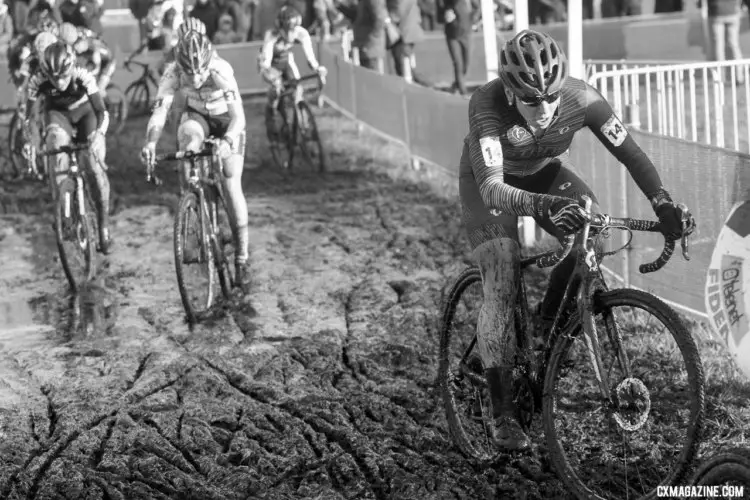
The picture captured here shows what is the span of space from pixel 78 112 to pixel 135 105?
37.9ft

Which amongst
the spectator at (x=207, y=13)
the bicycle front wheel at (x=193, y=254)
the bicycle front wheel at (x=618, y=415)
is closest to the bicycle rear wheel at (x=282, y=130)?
the bicycle front wheel at (x=193, y=254)

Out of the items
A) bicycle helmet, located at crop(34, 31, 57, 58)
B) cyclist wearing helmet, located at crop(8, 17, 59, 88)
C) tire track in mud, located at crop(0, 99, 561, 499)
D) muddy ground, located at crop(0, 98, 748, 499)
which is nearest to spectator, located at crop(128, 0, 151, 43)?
cyclist wearing helmet, located at crop(8, 17, 59, 88)

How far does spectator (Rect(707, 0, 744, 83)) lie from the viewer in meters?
17.5

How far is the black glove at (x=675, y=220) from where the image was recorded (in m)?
5.12

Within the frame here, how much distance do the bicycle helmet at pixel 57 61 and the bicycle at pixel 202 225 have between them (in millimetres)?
1668

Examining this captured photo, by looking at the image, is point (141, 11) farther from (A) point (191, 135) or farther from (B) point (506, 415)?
(B) point (506, 415)

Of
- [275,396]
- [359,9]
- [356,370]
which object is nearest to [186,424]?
[275,396]

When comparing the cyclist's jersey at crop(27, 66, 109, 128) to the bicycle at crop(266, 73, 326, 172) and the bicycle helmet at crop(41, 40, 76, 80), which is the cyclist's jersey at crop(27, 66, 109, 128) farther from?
the bicycle at crop(266, 73, 326, 172)

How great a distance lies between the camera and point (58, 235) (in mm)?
10531

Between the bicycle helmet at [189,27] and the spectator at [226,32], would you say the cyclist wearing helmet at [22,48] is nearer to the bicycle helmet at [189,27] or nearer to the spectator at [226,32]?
the bicycle helmet at [189,27]

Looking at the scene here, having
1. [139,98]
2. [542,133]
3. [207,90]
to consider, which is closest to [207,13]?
[139,98]

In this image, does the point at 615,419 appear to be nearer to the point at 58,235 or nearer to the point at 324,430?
the point at 324,430

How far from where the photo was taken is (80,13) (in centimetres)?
2080

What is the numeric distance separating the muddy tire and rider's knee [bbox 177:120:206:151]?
3.93 meters
